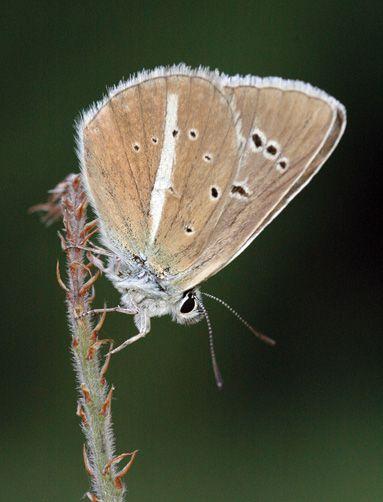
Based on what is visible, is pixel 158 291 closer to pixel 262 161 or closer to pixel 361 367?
pixel 262 161

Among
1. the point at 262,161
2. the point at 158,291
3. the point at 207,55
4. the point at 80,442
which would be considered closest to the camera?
the point at 262,161

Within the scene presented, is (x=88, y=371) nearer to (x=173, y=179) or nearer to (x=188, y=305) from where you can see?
(x=188, y=305)

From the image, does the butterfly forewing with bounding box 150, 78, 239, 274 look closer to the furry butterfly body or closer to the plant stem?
the furry butterfly body

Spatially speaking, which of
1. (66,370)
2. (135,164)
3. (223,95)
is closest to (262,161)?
(223,95)

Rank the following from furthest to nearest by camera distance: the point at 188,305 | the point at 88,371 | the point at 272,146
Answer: the point at 188,305, the point at 272,146, the point at 88,371

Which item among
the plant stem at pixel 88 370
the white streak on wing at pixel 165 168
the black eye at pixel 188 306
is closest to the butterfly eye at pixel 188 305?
the black eye at pixel 188 306

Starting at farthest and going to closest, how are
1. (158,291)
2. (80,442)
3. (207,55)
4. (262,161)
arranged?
(207,55) → (80,442) → (158,291) → (262,161)

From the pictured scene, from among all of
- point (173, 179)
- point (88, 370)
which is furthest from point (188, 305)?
point (88, 370)

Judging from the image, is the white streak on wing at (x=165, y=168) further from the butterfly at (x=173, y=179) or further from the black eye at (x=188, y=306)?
the black eye at (x=188, y=306)
